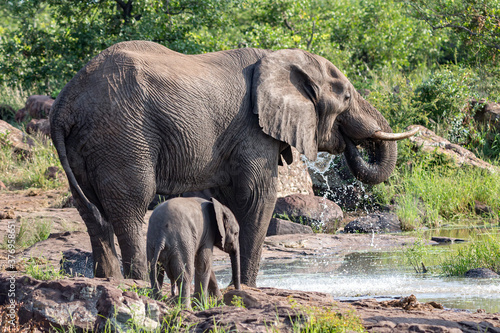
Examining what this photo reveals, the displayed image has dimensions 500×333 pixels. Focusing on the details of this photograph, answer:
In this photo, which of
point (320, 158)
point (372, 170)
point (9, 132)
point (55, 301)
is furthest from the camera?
point (9, 132)

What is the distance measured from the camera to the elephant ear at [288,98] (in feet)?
23.0

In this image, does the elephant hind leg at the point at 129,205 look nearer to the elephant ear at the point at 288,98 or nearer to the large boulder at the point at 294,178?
the elephant ear at the point at 288,98

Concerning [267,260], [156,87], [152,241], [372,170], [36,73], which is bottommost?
[267,260]

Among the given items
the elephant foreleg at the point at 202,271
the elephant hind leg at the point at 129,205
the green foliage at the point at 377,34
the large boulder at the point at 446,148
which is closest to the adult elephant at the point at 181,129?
the elephant hind leg at the point at 129,205

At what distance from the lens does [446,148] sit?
50.1ft

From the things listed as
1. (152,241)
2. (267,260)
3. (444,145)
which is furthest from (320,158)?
(152,241)

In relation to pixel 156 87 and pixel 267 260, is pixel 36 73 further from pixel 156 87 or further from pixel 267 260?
pixel 156 87

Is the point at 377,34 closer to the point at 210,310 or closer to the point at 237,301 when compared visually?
the point at 237,301

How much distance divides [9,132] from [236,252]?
11992 mm

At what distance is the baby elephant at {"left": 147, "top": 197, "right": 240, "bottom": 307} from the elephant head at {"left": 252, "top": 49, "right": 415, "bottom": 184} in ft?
4.80

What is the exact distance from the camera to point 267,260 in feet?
31.7

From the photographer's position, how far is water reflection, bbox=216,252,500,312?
6840 mm

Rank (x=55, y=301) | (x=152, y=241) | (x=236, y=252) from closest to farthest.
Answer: (x=55, y=301) → (x=152, y=241) → (x=236, y=252)

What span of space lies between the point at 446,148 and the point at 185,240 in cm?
1101
